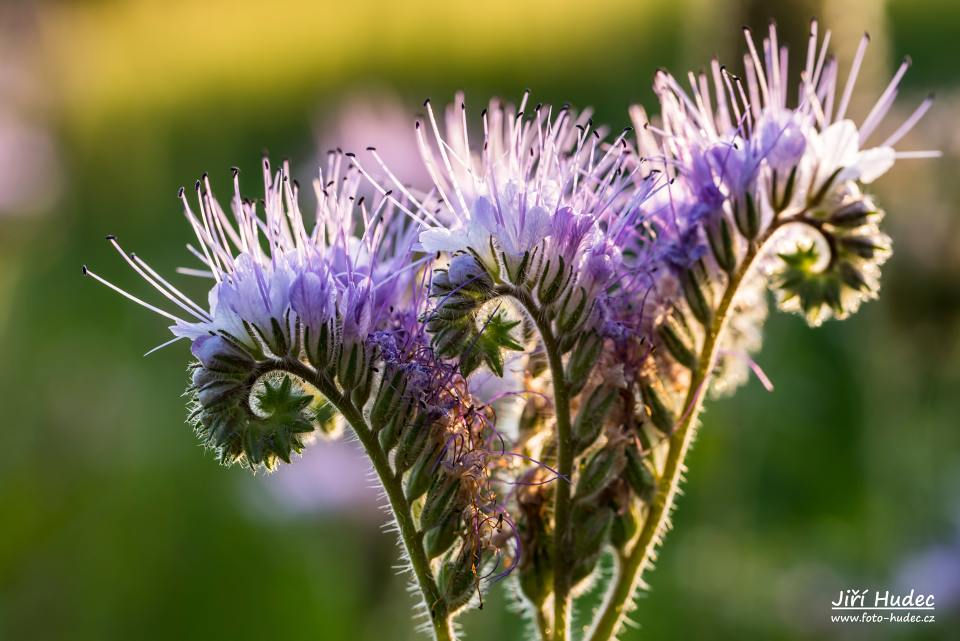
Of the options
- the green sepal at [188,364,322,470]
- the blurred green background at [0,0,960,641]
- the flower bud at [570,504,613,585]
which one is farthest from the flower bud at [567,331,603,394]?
the blurred green background at [0,0,960,641]

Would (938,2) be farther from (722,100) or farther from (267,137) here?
(722,100)

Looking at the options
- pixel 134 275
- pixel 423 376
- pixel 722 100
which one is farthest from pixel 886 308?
pixel 134 275

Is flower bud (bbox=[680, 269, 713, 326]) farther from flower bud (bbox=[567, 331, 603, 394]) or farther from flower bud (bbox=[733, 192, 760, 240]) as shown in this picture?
flower bud (bbox=[567, 331, 603, 394])

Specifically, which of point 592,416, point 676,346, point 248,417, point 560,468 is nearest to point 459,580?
point 560,468

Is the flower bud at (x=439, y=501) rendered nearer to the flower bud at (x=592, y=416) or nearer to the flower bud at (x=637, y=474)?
the flower bud at (x=592, y=416)

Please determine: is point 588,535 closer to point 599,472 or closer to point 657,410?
point 599,472
